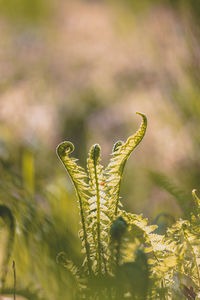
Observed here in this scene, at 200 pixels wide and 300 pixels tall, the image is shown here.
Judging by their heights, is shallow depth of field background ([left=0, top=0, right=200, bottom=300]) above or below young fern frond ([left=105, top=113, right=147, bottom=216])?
above

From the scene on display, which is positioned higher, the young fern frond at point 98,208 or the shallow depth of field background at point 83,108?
the shallow depth of field background at point 83,108

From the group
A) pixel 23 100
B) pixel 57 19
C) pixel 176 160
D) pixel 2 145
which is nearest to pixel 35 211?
pixel 2 145

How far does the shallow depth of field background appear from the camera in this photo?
261 mm

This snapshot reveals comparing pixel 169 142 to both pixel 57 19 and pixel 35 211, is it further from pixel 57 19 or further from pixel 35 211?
pixel 57 19

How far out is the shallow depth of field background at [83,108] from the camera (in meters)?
0.26

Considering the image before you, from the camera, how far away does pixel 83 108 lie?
76.8 inches

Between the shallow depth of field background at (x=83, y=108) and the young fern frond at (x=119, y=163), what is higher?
the shallow depth of field background at (x=83, y=108)

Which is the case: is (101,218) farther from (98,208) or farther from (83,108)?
(83,108)

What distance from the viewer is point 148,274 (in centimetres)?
18

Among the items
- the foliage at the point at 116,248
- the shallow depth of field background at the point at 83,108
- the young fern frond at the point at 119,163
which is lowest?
the foliage at the point at 116,248

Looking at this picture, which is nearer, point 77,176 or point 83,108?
point 77,176

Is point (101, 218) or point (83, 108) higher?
point (83, 108)

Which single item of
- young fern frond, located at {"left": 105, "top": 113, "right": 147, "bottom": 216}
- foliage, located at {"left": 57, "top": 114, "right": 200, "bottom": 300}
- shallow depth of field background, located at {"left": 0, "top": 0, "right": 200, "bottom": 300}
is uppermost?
shallow depth of field background, located at {"left": 0, "top": 0, "right": 200, "bottom": 300}

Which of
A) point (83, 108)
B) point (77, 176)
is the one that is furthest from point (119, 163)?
point (83, 108)
